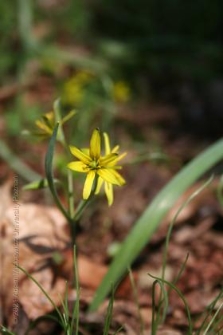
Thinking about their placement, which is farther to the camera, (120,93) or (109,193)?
(120,93)

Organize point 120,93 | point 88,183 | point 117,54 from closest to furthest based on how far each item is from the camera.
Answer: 1. point 88,183
2. point 120,93
3. point 117,54

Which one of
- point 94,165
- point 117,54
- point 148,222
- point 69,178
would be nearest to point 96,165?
point 94,165

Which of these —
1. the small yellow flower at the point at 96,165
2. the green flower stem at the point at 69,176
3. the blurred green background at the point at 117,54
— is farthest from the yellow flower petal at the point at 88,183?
the blurred green background at the point at 117,54

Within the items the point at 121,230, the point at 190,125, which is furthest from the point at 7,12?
the point at 121,230

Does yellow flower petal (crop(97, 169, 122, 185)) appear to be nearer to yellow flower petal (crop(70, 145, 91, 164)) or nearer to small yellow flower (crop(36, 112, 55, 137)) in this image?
yellow flower petal (crop(70, 145, 91, 164))

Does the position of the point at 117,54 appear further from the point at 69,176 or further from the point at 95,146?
the point at 95,146

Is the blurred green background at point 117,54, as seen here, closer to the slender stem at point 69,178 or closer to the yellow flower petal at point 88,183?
the slender stem at point 69,178

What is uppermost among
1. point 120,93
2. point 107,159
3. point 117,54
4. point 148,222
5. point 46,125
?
point 117,54
